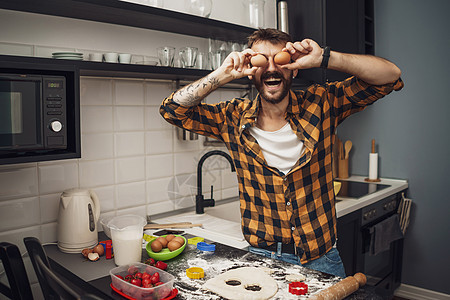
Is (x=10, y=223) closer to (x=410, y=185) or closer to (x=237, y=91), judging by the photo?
(x=237, y=91)

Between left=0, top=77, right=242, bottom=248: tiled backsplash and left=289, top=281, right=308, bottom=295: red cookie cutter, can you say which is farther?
left=0, top=77, right=242, bottom=248: tiled backsplash

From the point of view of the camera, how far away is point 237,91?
258cm

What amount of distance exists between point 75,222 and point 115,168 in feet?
1.29

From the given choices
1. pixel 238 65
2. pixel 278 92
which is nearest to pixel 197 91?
pixel 238 65

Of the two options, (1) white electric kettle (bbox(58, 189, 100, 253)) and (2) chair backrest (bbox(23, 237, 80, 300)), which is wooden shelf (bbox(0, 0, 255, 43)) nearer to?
(1) white electric kettle (bbox(58, 189, 100, 253))

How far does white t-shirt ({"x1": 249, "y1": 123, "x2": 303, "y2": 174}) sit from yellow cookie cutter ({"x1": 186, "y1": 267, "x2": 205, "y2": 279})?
0.56 metres

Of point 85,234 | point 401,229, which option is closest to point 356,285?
point 85,234

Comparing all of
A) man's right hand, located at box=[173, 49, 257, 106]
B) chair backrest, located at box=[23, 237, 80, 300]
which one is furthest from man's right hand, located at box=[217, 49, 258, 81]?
chair backrest, located at box=[23, 237, 80, 300]

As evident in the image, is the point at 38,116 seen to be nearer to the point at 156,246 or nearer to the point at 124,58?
the point at 124,58

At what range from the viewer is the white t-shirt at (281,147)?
170 cm

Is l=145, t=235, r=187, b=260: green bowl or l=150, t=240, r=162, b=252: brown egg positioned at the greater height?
l=150, t=240, r=162, b=252: brown egg

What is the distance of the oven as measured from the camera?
7.89 feet

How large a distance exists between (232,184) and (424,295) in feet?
6.05

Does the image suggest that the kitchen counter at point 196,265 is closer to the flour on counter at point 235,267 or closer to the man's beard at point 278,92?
the flour on counter at point 235,267
